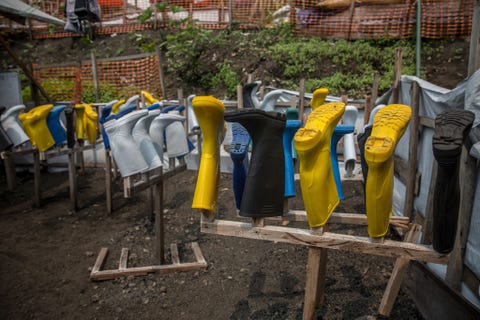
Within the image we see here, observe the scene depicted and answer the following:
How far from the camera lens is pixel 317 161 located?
1.76 metres

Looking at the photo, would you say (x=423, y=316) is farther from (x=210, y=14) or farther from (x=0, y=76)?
(x=210, y=14)

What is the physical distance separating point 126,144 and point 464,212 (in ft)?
8.53

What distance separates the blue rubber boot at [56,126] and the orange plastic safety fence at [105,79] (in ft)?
14.0

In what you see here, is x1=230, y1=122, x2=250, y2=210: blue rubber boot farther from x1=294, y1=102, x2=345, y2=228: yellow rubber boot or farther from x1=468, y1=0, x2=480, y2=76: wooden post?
x1=468, y1=0, x2=480, y2=76: wooden post

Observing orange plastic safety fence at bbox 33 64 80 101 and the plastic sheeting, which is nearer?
the plastic sheeting

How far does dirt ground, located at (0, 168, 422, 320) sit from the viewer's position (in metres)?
3.08

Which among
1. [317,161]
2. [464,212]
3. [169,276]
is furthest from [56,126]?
[464,212]

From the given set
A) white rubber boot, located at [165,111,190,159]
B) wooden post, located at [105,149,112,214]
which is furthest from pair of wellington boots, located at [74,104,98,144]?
white rubber boot, located at [165,111,190,159]

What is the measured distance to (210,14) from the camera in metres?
12.5

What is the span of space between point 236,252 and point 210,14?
34.4 ft

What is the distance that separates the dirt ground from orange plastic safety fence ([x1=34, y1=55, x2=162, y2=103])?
4.85 metres

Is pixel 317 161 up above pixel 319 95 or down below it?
below

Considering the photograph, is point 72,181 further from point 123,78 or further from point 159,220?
point 123,78

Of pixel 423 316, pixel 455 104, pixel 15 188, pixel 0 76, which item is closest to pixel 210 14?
pixel 0 76
